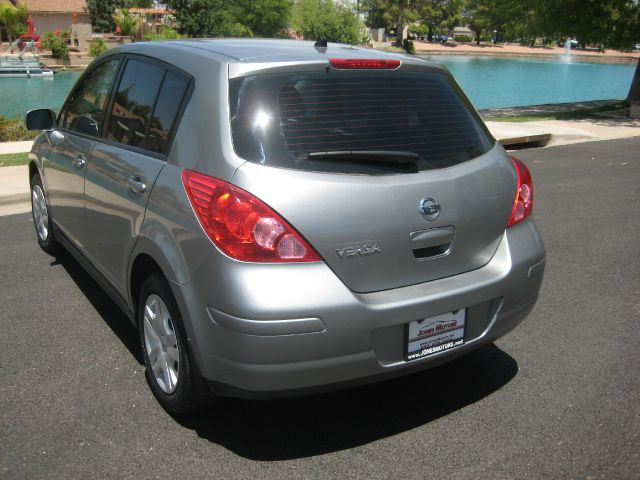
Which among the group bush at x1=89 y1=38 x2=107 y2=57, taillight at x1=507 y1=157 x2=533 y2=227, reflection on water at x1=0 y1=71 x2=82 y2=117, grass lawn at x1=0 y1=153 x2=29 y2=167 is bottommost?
reflection on water at x1=0 y1=71 x2=82 y2=117

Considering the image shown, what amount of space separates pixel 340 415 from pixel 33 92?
4235 centimetres

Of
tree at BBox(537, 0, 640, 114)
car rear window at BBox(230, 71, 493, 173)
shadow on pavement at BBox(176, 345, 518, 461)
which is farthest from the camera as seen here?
tree at BBox(537, 0, 640, 114)

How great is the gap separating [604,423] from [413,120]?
1739 mm

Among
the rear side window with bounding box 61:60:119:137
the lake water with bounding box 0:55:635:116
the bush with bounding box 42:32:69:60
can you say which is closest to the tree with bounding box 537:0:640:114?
the lake water with bounding box 0:55:635:116

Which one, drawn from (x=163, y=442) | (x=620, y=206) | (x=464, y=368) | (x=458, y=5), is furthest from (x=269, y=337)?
(x=458, y=5)

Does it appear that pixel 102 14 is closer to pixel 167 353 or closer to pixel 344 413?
pixel 167 353

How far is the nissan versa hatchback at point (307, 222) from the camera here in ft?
8.86

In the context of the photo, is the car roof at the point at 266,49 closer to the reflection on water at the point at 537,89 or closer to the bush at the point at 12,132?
the bush at the point at 12,132

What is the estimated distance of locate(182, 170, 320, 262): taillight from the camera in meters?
2.69

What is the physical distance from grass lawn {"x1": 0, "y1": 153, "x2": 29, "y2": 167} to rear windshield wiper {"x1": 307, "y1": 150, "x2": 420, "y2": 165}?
766 cm

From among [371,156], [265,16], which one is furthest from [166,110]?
[265,16]

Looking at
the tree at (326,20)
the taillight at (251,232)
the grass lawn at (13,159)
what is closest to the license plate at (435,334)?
the taillight at (251,232)

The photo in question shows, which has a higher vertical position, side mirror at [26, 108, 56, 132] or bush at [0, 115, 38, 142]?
side mirror at [26, 108, 56, 132]

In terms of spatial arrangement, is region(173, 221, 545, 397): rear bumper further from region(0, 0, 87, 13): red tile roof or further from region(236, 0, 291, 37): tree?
region(0, 0, 87, 13): red tile roof
